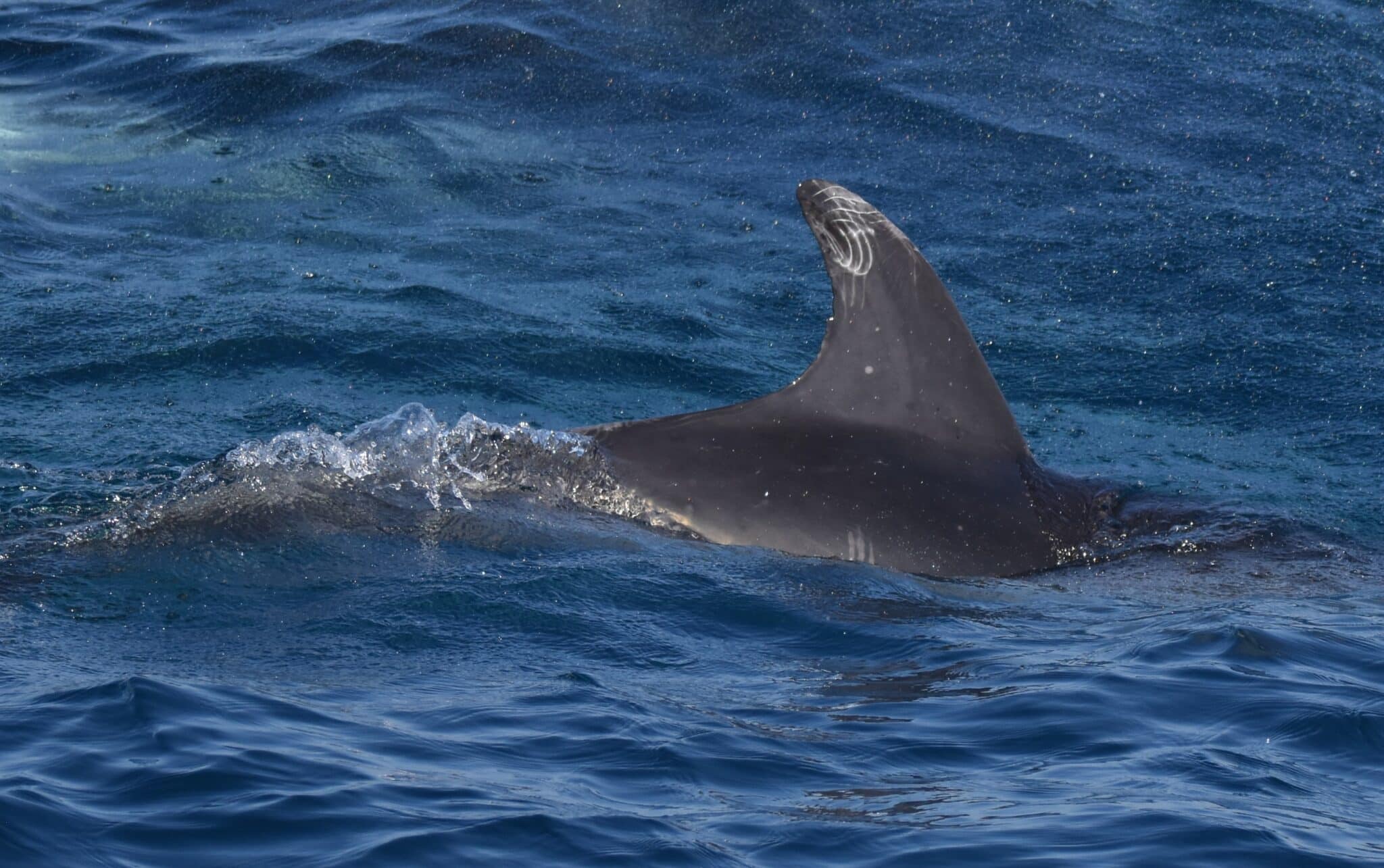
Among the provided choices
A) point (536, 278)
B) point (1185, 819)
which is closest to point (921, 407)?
point (1185, 819)

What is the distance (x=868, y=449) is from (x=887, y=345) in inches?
19.2

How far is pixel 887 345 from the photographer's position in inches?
297

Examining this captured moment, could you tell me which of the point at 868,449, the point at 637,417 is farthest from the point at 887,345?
the point at 637,417

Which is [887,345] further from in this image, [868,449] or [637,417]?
[637,417]

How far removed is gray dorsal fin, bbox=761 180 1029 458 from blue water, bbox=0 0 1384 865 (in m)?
0.79

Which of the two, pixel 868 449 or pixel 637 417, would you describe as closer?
pixel 868 449

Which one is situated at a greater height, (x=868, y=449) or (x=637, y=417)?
(x=868, y=449)

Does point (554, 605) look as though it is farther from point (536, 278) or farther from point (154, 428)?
point (536, 278)

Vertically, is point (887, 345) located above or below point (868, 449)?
above

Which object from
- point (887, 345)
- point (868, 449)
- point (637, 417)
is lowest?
point (637, 417)

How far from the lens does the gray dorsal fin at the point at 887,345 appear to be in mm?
7504

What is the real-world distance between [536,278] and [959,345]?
20.6ft

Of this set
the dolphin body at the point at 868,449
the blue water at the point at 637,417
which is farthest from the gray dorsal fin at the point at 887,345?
the blue water at the point at 637,417

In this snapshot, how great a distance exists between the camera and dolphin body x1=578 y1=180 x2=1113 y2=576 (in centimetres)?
744
